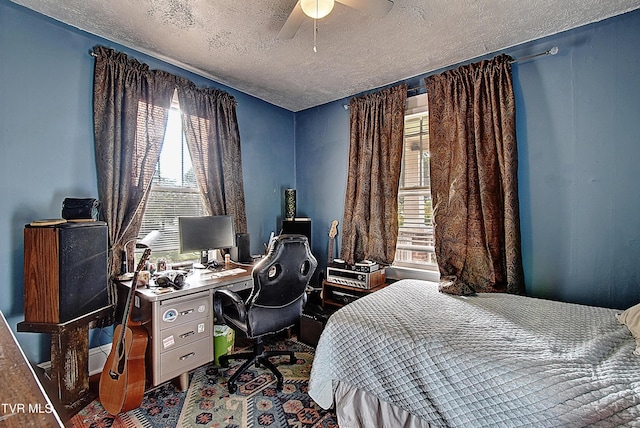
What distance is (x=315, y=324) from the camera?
9.04ft

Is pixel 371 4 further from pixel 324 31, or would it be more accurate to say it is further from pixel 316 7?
pixel 324 31

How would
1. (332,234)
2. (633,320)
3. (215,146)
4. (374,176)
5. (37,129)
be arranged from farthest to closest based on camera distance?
(332,234)
(374,176)
(215,146)
(37,129)
(633,320)

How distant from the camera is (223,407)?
1.92 meters

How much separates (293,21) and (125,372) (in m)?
2.37

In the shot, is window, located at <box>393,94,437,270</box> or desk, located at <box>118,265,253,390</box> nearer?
desk, located at <box>118,265,253,390</box>

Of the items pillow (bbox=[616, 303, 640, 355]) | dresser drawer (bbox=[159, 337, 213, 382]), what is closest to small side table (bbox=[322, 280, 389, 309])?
dresser drawer (bbox=[159, 337, 213, 382])

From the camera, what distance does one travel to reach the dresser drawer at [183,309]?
201cm

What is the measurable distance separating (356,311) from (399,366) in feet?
1.43

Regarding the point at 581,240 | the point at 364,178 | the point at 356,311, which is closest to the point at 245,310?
the point at 356,311

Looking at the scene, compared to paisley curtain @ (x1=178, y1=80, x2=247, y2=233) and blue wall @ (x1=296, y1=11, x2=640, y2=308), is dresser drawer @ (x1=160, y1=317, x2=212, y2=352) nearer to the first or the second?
paisley curtain @ (x1=178, y1=80, x2=247, y2=233)

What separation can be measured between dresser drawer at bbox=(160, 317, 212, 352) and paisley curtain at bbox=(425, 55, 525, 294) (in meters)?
1.91

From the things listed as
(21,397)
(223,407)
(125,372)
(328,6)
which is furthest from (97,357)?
(328,6)

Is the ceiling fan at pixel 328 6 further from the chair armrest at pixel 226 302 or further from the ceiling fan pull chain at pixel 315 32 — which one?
the chair armrest at pixel 226 302

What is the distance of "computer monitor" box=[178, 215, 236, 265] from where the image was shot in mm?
2660
